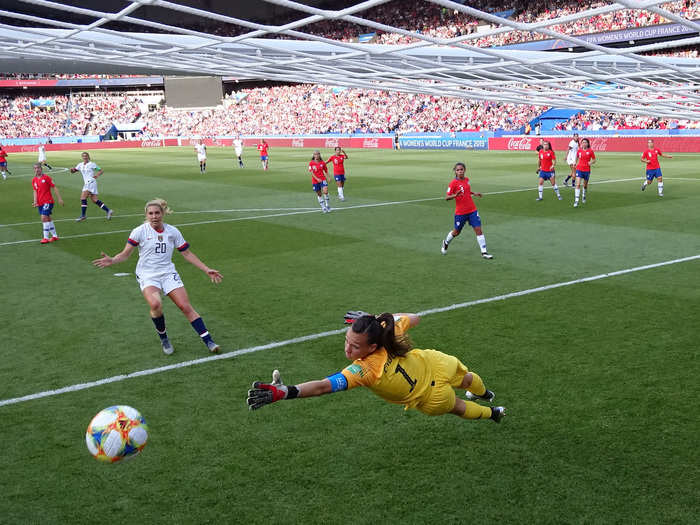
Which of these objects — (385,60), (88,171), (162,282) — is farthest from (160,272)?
(385,60)

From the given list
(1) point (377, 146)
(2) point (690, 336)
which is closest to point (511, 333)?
(2) point (690, 336)

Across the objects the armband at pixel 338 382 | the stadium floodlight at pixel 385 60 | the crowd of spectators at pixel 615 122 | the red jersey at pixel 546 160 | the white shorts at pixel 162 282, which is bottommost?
the white shorts at pixel 162 282

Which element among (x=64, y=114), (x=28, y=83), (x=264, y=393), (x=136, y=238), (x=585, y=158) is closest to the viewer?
(x=264, y=393)

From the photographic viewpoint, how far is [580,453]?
485 cm

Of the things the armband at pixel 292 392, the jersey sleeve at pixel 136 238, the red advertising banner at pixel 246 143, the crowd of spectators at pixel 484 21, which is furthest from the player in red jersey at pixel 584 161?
the red advertising banner at pixel 246 143

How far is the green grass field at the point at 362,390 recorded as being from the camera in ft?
14.3

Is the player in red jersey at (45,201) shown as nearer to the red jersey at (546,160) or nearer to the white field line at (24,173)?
the red jersey at (546,160)

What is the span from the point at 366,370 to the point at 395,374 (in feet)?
0.77

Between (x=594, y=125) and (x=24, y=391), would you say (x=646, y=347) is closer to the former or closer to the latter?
(x=24, y=391)

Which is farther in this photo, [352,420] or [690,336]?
[690,336]

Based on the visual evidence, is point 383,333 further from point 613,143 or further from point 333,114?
point 333,114

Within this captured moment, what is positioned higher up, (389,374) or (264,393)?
(264,393)

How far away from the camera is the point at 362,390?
6.21m

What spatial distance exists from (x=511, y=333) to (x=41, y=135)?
83903 mm
